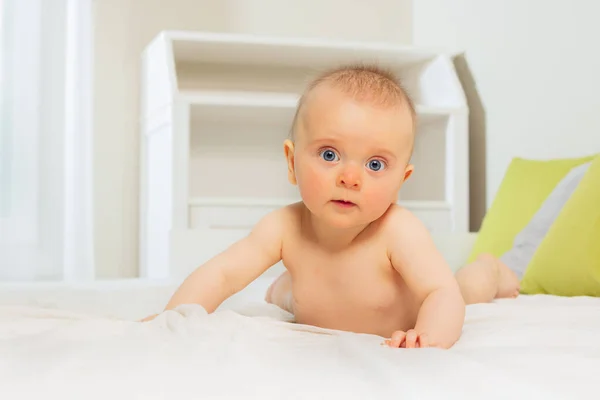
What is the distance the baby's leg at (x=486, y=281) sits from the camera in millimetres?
1251

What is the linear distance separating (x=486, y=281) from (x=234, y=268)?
0.49m

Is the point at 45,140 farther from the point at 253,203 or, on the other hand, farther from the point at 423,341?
the point at 423,341

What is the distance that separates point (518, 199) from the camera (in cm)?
184

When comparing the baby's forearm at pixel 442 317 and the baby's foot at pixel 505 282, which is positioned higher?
the baby's forearm at pixel 442 317

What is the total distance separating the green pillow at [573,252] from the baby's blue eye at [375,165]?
0.60 meters

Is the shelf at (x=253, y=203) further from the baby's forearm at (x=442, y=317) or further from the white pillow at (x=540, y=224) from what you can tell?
the baby's forearm at (x=442, y=317)

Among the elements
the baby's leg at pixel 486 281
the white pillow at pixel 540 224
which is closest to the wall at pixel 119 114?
the white pillow at pixel 540 224

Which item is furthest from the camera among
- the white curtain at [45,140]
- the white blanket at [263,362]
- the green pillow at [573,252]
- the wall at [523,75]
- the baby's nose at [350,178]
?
the white curtain at [45,140]

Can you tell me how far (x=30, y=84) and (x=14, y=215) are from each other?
0.41 metres

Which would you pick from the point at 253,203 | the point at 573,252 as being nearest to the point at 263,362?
the point at 573,252

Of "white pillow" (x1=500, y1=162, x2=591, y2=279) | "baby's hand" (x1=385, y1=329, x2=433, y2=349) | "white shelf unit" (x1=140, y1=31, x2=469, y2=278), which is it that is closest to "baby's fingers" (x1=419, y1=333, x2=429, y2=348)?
"baby's hand" (x1=385, y1=329, x2=433, y2=349)

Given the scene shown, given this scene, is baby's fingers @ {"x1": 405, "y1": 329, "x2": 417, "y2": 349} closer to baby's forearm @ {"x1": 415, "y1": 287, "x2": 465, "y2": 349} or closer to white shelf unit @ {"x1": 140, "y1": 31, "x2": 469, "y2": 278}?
baby's forearm @ {"x1": 415, "y1": 287, "x2": 465, "y2": 349}

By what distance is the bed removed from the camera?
52 cm

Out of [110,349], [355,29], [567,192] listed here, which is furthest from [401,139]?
[355,29]
